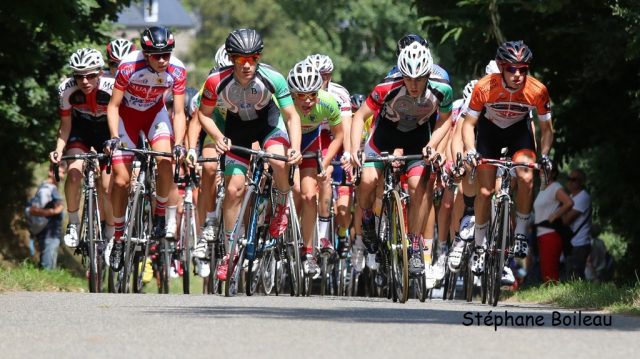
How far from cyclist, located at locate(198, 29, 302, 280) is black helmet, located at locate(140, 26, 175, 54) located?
0.94 m

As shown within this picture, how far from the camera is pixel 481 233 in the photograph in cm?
1622

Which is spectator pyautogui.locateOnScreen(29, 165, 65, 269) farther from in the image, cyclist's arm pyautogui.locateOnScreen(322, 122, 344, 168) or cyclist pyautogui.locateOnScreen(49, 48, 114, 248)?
cyclist's arm pyautogui.locateOnScreen(322, 122, 344, 168)

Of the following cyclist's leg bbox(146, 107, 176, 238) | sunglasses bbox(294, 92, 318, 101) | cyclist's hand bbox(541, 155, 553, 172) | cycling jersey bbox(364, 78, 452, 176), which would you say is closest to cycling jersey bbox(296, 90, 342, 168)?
sunglasses bbox(294, 92, 318, 101)

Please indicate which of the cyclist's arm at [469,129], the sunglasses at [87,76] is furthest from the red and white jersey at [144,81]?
the cyclist's arm at [469,129]

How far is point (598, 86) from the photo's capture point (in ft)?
73.3

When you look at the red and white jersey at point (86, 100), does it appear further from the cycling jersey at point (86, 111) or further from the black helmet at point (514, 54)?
the black helmet at point (514, 54)

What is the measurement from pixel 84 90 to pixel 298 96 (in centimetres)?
222

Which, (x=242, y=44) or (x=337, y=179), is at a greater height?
(x=242, y=44)

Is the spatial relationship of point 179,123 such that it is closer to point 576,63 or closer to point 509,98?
point 509,98

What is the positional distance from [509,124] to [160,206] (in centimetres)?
360

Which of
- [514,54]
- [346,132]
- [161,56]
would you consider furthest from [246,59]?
[346,132]

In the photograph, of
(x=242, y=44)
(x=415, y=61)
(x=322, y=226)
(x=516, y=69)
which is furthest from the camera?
(x=322, y=226)

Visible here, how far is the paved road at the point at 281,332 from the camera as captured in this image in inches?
391

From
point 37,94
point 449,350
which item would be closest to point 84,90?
point 449,350
